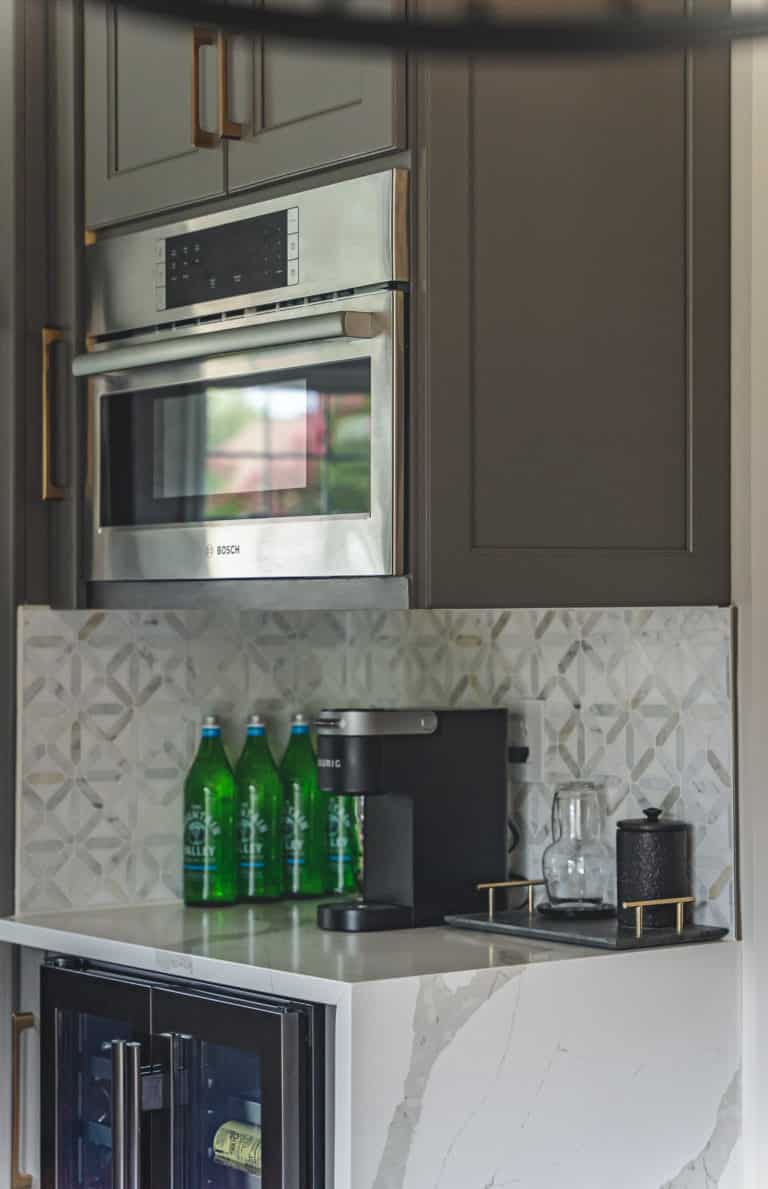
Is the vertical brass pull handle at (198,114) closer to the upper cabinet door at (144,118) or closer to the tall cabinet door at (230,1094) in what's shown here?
the upper cabinet door at (144,118)

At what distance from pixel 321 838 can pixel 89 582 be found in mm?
540

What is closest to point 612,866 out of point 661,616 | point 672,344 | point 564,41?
point 661,616

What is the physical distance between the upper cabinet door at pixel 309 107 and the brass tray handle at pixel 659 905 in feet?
3.11

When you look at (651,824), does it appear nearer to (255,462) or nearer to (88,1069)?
(255,462)

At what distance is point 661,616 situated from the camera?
2195mm

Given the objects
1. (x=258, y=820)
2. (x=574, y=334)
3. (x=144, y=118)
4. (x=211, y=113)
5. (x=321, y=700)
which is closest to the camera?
(x=574, y=334)

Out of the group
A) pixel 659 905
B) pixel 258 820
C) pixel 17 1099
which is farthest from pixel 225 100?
pixel 17 1099

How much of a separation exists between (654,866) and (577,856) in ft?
0.51

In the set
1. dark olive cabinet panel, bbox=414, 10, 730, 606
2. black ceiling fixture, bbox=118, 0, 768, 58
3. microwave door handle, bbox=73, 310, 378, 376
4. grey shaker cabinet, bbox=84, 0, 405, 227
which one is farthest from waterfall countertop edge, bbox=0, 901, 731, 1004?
black ceiling fixture, bbox=118, 0, 768, 58

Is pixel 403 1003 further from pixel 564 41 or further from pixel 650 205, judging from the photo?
pixel 564 41

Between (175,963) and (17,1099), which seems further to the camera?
(17,1099)

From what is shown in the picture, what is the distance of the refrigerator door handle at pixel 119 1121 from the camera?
6.84 ft

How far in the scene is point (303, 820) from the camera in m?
2.55

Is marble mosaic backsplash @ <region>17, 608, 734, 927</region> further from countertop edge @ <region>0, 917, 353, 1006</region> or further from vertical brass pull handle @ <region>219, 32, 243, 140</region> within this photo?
vertical brass pull handle @ <region>219, 32, 243, 140</region>
